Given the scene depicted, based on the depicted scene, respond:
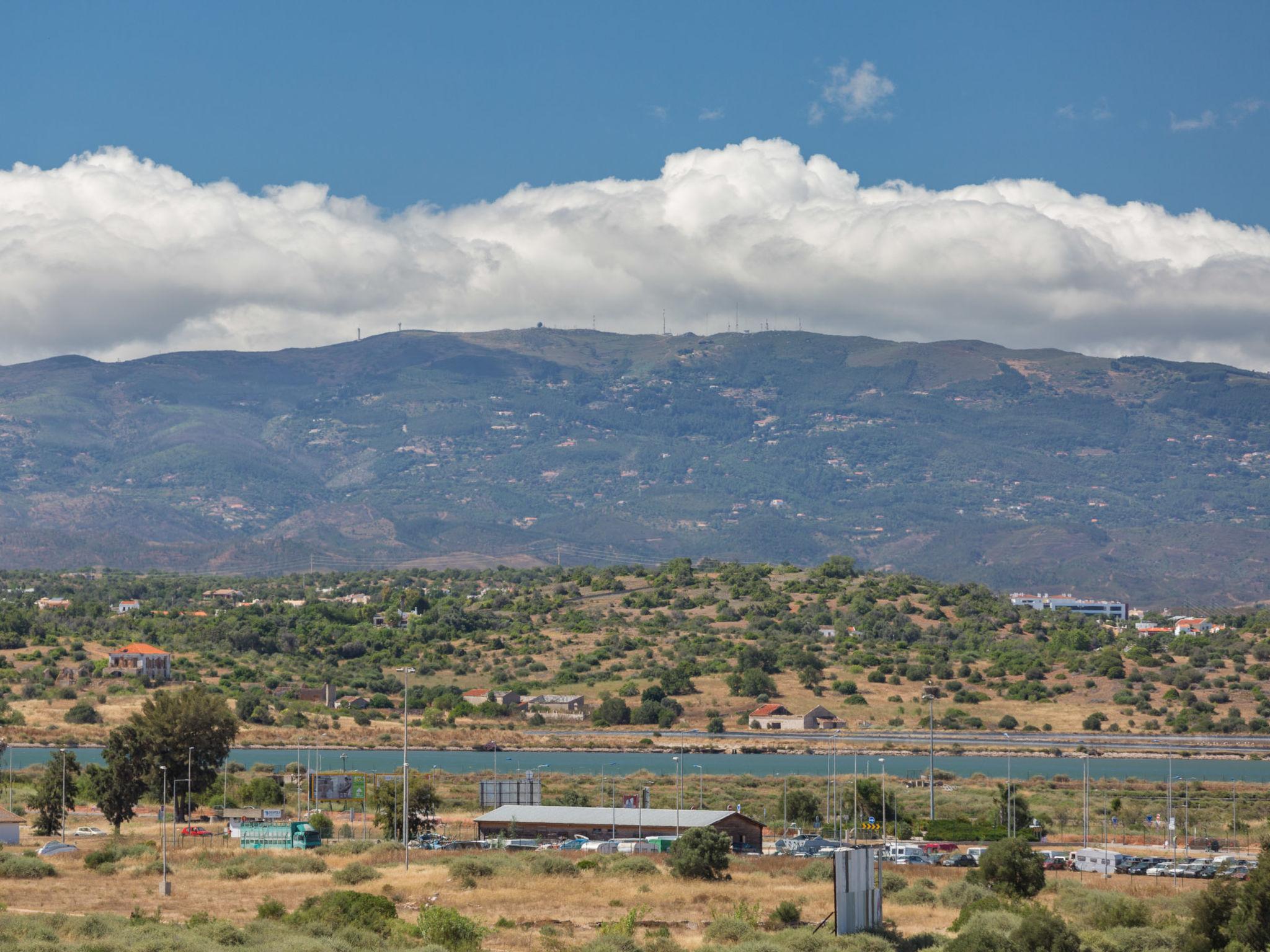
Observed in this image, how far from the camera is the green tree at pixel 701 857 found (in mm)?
57125

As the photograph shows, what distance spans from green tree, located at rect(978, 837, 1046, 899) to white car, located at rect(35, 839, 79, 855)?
3139cm

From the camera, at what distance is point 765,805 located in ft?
276

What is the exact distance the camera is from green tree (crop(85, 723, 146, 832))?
73812 mm

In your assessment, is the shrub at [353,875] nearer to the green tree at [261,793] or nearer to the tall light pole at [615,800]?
the tall light pole at [615,800]

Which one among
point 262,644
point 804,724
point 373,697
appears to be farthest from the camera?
point 262,644

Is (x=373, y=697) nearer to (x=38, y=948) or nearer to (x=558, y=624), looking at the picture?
(x=558, y=624)

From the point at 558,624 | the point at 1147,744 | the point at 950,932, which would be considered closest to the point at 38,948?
the point at 950,932

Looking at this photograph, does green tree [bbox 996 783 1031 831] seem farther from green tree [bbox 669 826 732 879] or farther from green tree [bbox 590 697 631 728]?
green tree [bbox 590 697 631 728]

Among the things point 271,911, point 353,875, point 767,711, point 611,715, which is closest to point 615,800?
point 353,875

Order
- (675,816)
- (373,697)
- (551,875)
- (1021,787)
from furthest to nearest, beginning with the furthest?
1. (373,697)
2. (1021,787)
3. (675,816)
4. (551,875)

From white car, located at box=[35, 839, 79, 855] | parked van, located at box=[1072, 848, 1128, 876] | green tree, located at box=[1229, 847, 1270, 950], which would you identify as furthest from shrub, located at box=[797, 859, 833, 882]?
white car, located at box=[35, 839, 79, 855]

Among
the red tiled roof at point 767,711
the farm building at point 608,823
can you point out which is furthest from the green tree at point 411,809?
the red tiled roof at point 767,711

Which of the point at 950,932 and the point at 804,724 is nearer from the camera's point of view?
the point at 950,932

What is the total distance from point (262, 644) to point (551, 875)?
11863 centimetres
